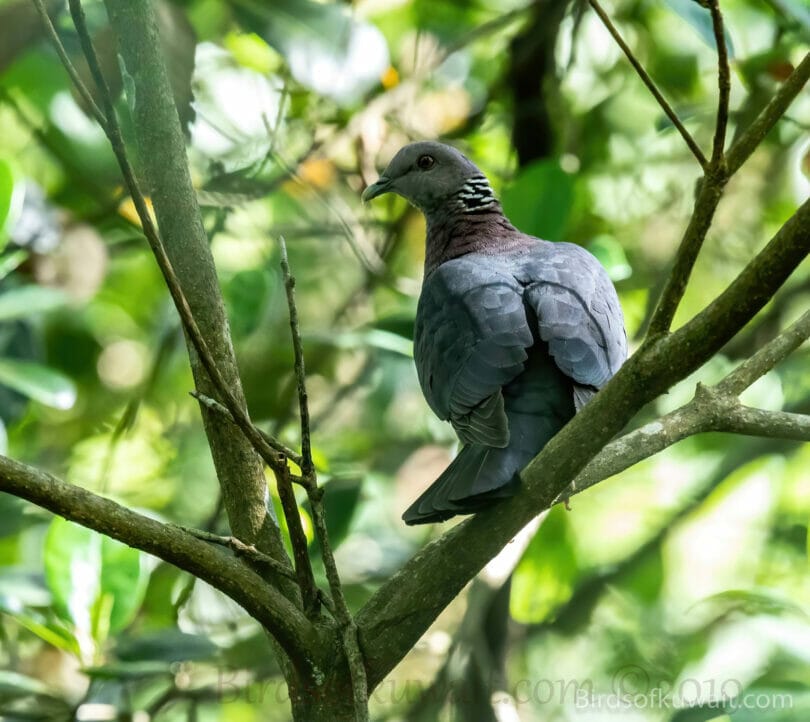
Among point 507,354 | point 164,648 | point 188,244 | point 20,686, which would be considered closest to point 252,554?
point 188,244

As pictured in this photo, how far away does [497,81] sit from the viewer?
18.1 ft

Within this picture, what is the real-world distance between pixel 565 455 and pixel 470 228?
1.90 meters

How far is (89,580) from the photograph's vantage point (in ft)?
10.7

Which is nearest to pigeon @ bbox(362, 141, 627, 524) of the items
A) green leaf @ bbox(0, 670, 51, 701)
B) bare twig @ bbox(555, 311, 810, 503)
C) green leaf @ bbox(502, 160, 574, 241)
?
bare twig @ bbox(555, 311, 810, 503)

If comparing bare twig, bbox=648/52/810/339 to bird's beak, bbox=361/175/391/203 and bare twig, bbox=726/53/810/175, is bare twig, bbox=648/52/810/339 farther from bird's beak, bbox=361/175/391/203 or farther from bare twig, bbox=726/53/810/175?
bird's beak, bbox=361/175/391/203

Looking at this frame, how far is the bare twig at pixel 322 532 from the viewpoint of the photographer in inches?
80.7

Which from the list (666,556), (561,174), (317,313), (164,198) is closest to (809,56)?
(164,198)

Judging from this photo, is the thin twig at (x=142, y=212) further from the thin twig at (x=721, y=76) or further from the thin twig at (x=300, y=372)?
the thin twig at (x=721, y=76)

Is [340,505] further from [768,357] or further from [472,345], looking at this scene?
[768,357]

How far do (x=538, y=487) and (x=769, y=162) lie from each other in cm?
398

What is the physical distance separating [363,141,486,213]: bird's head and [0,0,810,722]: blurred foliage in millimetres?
206

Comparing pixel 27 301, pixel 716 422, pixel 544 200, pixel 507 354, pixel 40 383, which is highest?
pixel 544 200

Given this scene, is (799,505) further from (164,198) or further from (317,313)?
(164,198)

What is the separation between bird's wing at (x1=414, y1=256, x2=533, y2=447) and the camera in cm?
280
